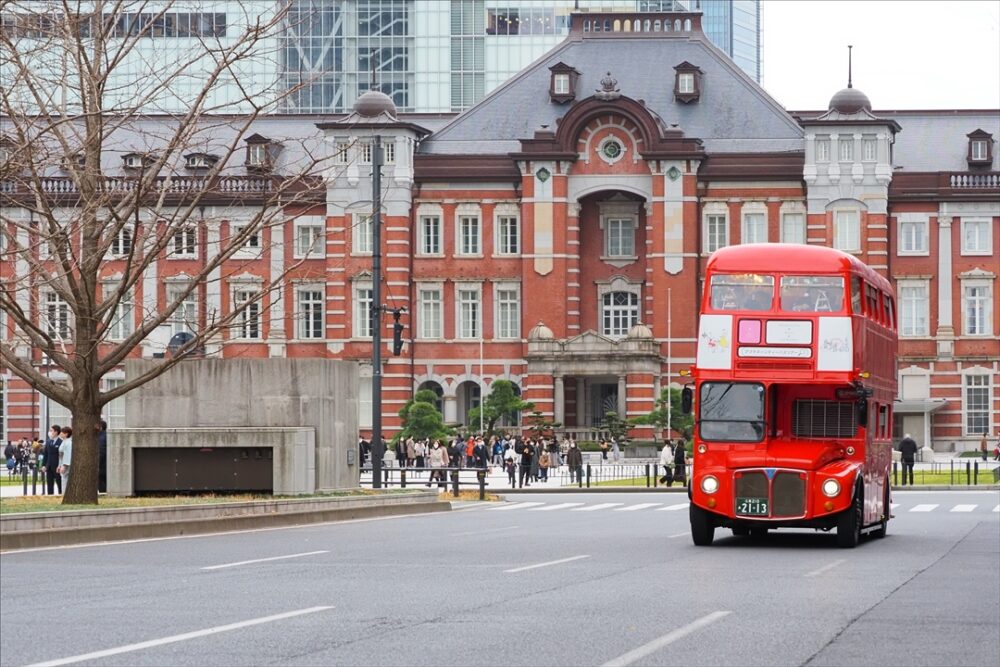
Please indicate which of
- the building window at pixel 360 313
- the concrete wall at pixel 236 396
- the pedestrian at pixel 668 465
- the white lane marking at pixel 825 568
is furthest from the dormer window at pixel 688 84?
the white lane marking at pixel 825 568

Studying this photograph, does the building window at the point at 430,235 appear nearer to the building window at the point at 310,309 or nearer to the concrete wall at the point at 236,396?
the building window at the point at 310,309

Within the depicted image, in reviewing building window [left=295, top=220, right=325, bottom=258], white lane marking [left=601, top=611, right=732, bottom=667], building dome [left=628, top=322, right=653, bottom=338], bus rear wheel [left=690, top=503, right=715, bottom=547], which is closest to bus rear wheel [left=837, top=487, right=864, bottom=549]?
bus rear wheel [left=690, top=503, right=715, bottom=547]

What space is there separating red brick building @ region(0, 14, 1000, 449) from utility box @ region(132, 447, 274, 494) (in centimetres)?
4383

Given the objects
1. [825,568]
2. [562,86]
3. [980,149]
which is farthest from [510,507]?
[980,149]

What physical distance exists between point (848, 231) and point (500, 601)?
63.5m

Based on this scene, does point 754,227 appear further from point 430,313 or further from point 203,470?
point 203,470

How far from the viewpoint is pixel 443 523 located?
31.3 m

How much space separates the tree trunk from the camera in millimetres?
28219

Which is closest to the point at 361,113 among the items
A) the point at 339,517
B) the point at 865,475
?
the point at 339,517

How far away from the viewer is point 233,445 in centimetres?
3297

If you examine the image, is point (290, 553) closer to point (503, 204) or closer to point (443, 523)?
point (443, 523)

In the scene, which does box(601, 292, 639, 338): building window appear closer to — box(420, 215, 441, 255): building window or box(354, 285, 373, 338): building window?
box(420, 215, 441, 255): building window

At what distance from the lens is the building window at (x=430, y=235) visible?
80312 mm

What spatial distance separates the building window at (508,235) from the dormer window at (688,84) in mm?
8922
